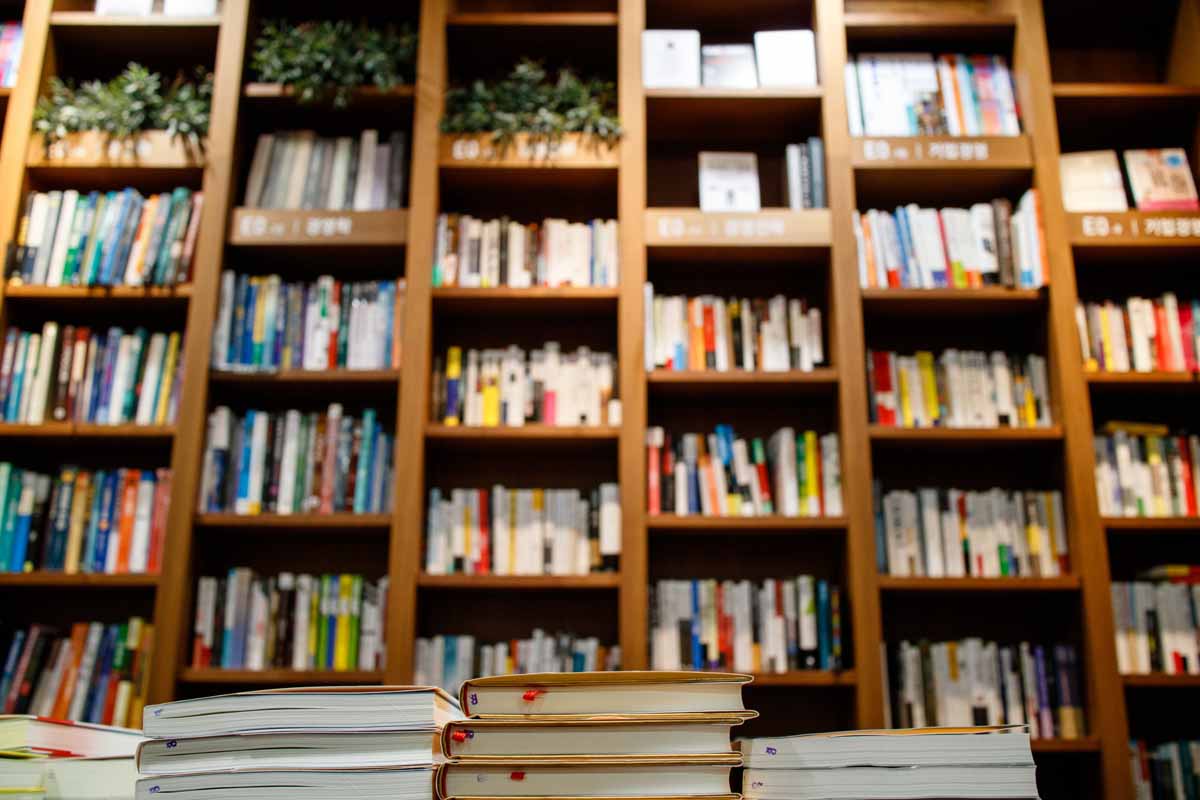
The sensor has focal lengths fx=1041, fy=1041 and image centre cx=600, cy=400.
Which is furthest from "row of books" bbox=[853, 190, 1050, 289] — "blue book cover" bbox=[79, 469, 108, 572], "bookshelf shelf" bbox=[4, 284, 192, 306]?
"blue book cover" bbox=[79, 469, 108, 572]

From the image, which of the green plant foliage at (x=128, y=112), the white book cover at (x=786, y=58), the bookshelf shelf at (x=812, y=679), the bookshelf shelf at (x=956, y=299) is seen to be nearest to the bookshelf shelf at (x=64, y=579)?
the green plant foliage at (x=128, y=112)

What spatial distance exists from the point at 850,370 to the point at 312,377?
4.79 feet

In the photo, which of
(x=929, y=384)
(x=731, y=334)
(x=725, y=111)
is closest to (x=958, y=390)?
(x=929, y=384)

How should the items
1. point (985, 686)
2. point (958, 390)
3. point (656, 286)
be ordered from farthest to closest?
point (656, 286) < point (958, 390) < point (985, 686)

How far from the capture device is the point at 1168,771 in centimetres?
267

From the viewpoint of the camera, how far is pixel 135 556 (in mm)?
2752

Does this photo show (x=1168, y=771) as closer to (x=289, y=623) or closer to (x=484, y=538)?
(x=484, y=538)

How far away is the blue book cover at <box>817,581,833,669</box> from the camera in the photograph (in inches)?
106

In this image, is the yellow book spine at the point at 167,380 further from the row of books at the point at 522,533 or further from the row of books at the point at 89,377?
the row of books at the point at 522,533

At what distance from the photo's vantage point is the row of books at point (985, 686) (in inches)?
105

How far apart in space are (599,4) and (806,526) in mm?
1795

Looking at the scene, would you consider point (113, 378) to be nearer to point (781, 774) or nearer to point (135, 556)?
point (135, 556)

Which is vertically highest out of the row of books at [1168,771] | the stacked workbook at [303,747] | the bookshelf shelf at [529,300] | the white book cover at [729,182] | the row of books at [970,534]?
the white book cover at [729,182]

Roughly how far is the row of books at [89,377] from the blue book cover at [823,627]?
1.80 metres
